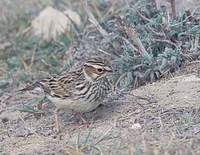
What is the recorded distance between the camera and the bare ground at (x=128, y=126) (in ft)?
20.7

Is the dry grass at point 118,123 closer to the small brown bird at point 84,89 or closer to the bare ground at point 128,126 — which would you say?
the bare ground at point 128,126

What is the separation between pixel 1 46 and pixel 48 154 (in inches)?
157

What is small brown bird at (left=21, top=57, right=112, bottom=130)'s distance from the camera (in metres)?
7.30

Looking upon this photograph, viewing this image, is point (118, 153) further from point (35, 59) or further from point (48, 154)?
point (35, 59)

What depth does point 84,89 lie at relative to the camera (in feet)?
24.2

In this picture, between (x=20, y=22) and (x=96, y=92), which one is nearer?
(x=96, y=92)

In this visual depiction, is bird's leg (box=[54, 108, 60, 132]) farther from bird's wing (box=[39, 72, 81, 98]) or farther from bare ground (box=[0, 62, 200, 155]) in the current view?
bird's wing (box=[39, 72, 81, 98])

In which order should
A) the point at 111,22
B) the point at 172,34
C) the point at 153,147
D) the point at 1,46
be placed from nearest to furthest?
1. the point at 153,147
2. the point at 172,34
3. the point at 111,22
4. the point at 1,46

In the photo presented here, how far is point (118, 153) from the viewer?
6129 millimetres

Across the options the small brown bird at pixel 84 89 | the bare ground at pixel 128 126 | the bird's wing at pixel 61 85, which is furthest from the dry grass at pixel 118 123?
the bird's wing at pixel 61 85

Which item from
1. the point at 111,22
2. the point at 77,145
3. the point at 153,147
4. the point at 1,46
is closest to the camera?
the point at 153,147

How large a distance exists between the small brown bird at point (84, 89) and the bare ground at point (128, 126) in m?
0.22

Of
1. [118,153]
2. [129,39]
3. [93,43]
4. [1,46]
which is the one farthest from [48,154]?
[1,46]

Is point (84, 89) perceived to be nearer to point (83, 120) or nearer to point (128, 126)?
point (83, 120)
